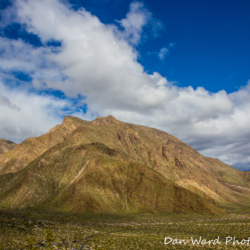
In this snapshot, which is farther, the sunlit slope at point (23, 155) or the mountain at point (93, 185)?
the sunlit slope at point (23, 155)

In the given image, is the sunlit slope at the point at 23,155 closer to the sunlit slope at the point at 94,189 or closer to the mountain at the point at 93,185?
the mountain at the point at 93,185

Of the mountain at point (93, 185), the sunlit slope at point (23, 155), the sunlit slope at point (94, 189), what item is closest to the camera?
the sunlit slope at point (94, 189)

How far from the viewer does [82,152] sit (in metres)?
152

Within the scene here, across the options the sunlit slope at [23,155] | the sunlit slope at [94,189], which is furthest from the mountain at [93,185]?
the sunlit slope at [23,155]

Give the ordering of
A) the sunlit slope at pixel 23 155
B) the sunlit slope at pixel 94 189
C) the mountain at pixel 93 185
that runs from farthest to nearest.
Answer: the sunlit slope at pixel 23 155, the mountain at pixel 93 185, the sunlit slope at pixel 94 189

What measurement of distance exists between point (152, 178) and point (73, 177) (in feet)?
175

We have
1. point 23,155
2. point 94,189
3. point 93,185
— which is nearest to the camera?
point 94,189

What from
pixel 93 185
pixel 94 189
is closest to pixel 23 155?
pixel 93 185

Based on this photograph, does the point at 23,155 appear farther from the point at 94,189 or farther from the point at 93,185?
the point at 94,189

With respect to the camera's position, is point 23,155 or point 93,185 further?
point 23,155

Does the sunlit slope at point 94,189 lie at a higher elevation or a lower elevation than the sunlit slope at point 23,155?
lower

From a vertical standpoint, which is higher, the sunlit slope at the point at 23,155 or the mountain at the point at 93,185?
the sunlit slope at the point at 23,155

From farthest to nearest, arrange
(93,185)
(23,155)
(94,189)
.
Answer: (23,155) < (93,185) < (94,189)

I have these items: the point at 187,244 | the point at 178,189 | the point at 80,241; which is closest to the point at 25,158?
the point at 178,189
